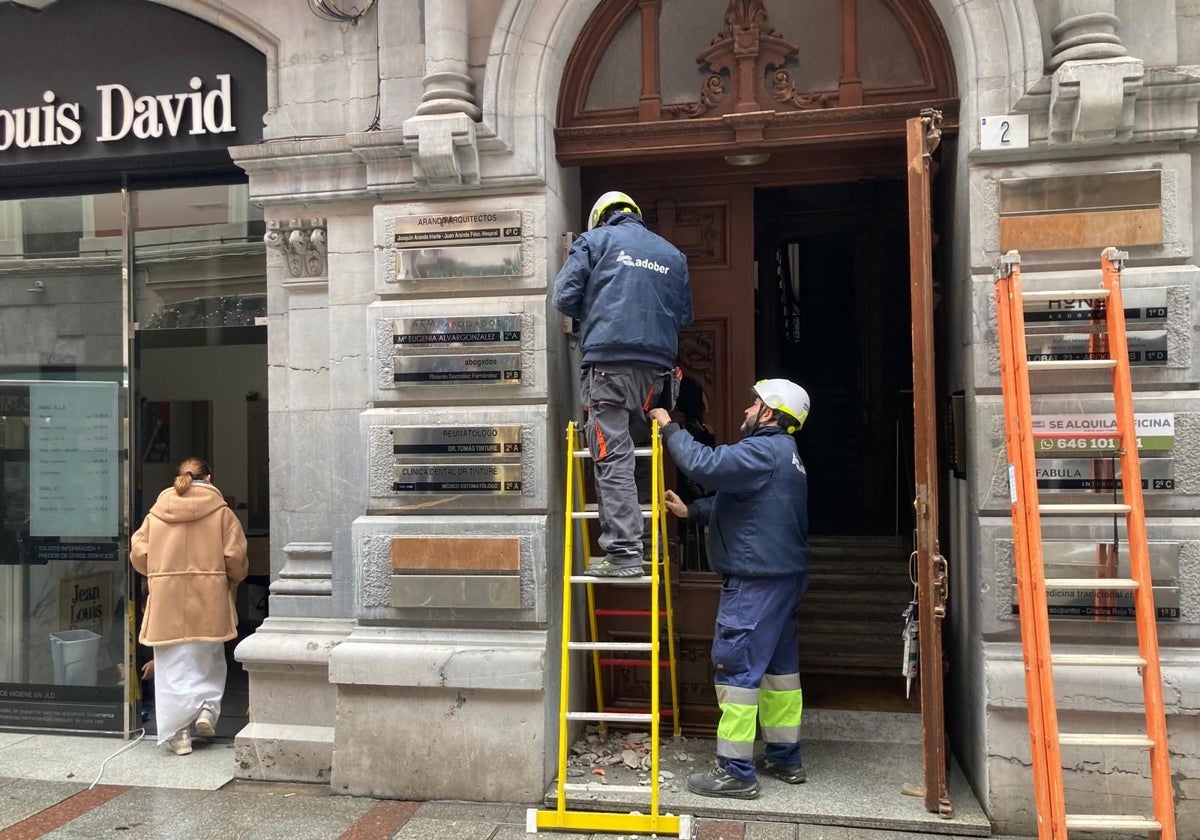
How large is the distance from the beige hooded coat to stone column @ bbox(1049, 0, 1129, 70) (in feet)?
17.4

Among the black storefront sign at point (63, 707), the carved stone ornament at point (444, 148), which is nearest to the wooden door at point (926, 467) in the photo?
the carved stone ornament at point (444, 148)

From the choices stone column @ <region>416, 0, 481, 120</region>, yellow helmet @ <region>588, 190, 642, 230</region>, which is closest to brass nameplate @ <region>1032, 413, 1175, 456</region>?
yellow helmet @ <region>588, 190, 642, 230</region>

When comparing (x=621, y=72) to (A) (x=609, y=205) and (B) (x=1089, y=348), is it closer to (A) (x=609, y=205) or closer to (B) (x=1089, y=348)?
(A) (x=609, y=205)

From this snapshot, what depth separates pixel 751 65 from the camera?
497 cm

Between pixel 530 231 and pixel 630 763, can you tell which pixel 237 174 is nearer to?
pixel 530 231

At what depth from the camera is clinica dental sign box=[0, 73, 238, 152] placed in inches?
225

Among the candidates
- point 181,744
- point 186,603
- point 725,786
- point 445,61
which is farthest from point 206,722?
point 445,61

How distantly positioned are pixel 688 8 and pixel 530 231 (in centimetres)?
152

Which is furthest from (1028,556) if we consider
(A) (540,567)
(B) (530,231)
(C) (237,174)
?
(C) (237,174)

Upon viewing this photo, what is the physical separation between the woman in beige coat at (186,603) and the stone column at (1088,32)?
5293 millimetres

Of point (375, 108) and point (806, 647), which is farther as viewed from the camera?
point (806, 647)

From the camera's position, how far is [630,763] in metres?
4.88

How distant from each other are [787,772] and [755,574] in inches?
41.9

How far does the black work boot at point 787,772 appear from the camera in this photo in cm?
471
